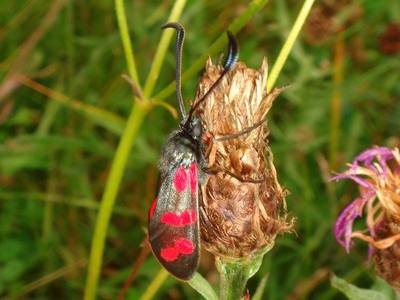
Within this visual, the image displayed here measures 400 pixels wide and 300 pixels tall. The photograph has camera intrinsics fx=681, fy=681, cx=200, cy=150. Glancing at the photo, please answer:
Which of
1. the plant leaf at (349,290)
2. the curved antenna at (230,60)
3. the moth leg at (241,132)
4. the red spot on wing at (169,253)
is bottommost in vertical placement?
the plant leaf at (349,290)

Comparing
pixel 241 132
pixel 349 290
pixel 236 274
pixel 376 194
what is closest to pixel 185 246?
pixel 236 274

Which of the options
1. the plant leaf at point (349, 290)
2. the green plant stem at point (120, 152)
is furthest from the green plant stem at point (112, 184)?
the plant leaf at point (349, 290)

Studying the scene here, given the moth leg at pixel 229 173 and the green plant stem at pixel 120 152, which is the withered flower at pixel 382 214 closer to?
the moth leg at pixel 229 173

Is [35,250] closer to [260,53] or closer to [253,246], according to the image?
[260,53]

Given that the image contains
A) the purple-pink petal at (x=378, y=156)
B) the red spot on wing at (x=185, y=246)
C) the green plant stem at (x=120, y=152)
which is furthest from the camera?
the green plant stem at (x=120, y=152)

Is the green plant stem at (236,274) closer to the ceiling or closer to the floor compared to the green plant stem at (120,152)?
closer to the floor

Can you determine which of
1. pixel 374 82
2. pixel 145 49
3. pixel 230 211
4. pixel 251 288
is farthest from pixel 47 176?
pixel 230 211

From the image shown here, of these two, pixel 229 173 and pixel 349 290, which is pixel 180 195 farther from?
pixel 349 290
